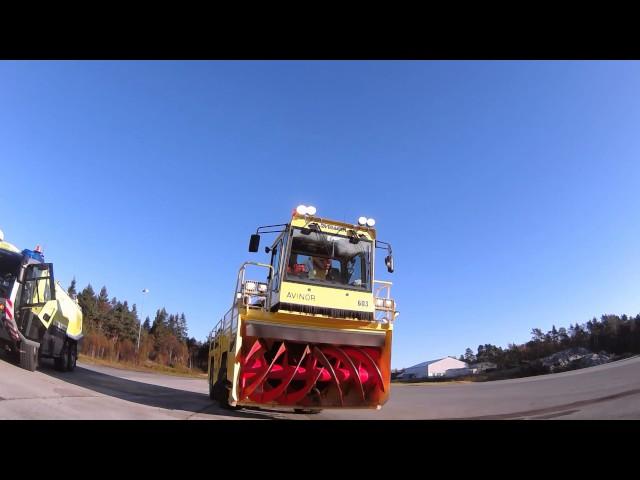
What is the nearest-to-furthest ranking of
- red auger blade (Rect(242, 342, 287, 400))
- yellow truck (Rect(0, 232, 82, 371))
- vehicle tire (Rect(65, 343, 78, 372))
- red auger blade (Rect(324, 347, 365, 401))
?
1. red auger blade (Rect(242, 342, 287, 400))
2. red auger blade (Rect(324, 347, 365, 401))
3. yellow truck (Rect(0, 232, 82, 371))
4. vehicle tire (Rect(65, 343, 78, 372))

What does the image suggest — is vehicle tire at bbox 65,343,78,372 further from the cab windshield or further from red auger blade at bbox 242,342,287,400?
the cab windshield

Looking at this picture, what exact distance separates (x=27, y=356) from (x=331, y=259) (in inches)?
287

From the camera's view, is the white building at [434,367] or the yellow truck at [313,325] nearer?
the yellow truck at [313,325]

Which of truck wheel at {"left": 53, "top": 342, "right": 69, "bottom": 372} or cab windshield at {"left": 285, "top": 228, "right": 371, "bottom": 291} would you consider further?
truck wheel at {"left": 53, "top": 342, "right": 69, "bottom": 372}

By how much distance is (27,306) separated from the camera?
344 inches

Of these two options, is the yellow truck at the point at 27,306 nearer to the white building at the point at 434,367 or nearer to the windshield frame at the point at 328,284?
the windshield frame at the point at 328,284

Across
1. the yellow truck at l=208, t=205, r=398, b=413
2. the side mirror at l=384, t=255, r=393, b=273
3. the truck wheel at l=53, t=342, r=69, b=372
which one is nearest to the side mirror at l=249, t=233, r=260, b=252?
the yellow truck at l=208, t=205, r=398, b=413

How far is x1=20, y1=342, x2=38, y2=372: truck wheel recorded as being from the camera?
8.45 meters

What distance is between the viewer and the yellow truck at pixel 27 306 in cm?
818

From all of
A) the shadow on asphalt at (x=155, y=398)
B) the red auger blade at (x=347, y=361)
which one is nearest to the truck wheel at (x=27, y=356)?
the shadow on asphalt at (x=155, y=398)
